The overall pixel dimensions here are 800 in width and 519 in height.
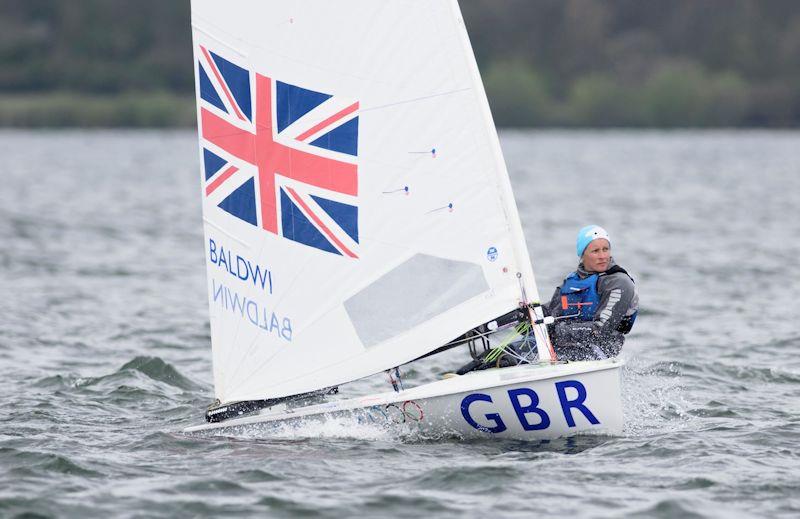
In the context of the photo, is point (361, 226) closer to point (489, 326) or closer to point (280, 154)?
point (280, 154)

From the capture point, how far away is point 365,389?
11.8 metres

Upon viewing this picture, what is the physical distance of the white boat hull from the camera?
8.80 meters

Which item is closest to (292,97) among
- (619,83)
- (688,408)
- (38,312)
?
(688,408)

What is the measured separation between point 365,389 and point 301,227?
9.05 ft

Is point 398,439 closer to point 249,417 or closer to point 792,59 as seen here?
point 249,417

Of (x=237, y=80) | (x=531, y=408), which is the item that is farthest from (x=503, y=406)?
(x=237, y=80)

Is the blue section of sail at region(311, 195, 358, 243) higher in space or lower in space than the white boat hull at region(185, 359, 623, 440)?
higher

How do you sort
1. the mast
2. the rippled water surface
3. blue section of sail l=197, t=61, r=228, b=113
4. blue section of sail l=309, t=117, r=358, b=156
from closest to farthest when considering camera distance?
1. the rippled water surface
2. the mast
3. blue section of sail l=309, t=117, r=358, b=156
4. blue section of sail l=197, t=61, r=228, b=113

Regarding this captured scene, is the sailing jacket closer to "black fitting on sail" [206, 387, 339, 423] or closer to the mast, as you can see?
the mast

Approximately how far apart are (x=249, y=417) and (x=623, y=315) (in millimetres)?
2674

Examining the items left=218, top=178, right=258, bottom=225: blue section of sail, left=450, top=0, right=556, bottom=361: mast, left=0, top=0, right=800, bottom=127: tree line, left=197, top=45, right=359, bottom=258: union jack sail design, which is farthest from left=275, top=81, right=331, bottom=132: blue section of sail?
left=0, top=0, right=800, bottom=127: tree line

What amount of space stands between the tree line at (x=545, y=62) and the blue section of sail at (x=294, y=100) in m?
84.6

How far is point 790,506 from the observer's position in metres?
7.80

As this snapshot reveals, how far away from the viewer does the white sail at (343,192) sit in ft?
29.8
